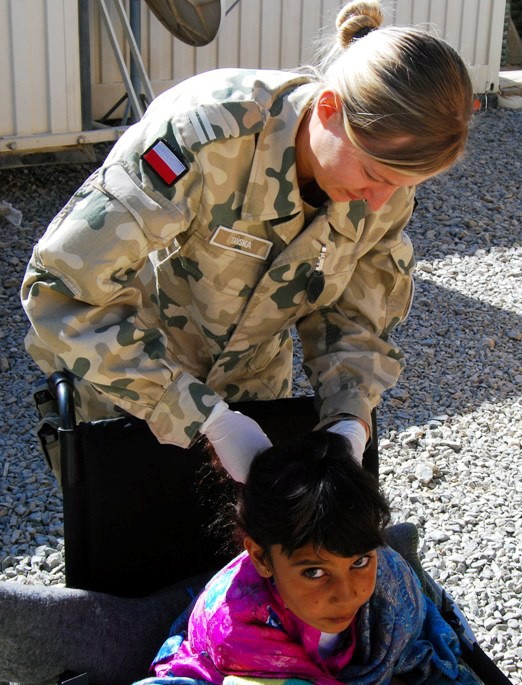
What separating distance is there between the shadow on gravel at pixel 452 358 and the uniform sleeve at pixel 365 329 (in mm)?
1934

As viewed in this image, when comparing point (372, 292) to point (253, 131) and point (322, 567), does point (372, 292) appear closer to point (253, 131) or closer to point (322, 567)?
point (253, 131)

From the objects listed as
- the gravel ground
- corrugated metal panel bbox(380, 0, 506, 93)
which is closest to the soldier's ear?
the gravel ground

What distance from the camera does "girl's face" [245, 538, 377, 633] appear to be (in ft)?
6.48

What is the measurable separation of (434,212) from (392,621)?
4725 millimetres

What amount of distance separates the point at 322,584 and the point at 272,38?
5.91m

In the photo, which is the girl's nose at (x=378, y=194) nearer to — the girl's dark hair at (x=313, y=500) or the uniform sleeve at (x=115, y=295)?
the uniform sleeve at (x=115, y=295)

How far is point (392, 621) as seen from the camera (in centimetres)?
218

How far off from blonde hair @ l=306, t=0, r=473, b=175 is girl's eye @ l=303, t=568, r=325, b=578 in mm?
760

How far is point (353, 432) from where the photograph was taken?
2182 millimetres

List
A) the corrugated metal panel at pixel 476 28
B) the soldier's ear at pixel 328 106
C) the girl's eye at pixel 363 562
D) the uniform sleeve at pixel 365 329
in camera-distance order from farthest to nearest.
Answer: the corrugated metal panel at pixel 476 28, the uniform sleeve at pixel 365 329, the girl's eye at pixel 363 562, the soldier's ear at pixel 328 106

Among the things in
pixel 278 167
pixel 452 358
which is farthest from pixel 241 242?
pixel 452 358

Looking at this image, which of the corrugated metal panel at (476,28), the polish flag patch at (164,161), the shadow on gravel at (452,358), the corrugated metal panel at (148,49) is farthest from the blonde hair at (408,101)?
the corrugated metal panel at (476,28)

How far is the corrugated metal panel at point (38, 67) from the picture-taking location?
558cm

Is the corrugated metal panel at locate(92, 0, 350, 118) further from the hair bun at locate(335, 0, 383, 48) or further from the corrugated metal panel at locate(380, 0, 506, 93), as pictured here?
the hair bun at locate(335, 0, 383, 48)
